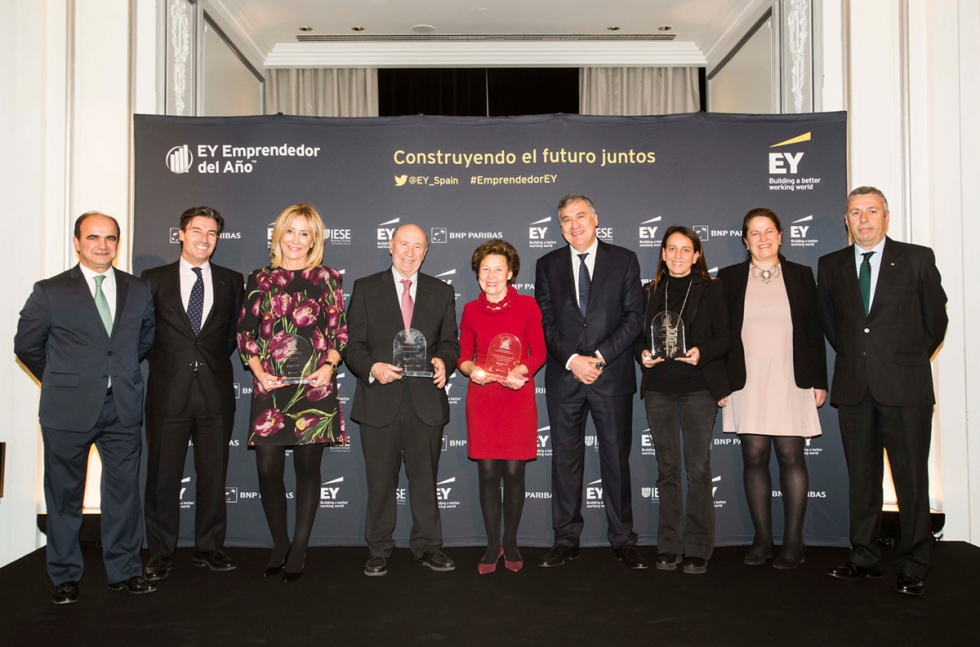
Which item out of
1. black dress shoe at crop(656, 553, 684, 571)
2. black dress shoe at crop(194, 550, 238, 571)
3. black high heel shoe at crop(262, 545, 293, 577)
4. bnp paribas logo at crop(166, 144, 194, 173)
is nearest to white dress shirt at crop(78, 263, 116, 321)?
bnp paribas logo at crop(166, 144, 194, 173)

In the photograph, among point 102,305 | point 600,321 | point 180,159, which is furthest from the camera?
point 180,159

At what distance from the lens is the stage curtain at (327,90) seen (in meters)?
7.33

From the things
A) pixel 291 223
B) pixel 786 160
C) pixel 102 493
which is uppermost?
pixel 786 160

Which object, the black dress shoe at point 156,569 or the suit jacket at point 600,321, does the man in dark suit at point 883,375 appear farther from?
the black dress shoe at point 156,569

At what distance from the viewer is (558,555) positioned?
12.2ft

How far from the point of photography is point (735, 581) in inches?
136

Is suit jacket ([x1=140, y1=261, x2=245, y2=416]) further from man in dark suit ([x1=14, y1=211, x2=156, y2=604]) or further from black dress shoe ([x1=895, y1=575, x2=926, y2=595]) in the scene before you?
black dress shoe ([x1=895, y1=575, x2=926, y2=595])

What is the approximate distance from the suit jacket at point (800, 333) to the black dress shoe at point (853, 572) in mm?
928

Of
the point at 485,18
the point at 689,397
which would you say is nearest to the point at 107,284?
the point at 689,397

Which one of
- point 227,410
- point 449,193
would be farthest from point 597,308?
point 227,410

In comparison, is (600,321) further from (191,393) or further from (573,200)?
(191,393)

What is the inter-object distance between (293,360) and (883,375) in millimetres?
2958

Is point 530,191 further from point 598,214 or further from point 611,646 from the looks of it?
point 611,646

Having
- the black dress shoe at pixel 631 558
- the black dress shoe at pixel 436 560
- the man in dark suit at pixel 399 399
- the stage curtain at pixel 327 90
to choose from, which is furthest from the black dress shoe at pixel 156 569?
the stage curtain at pixel 327 90
